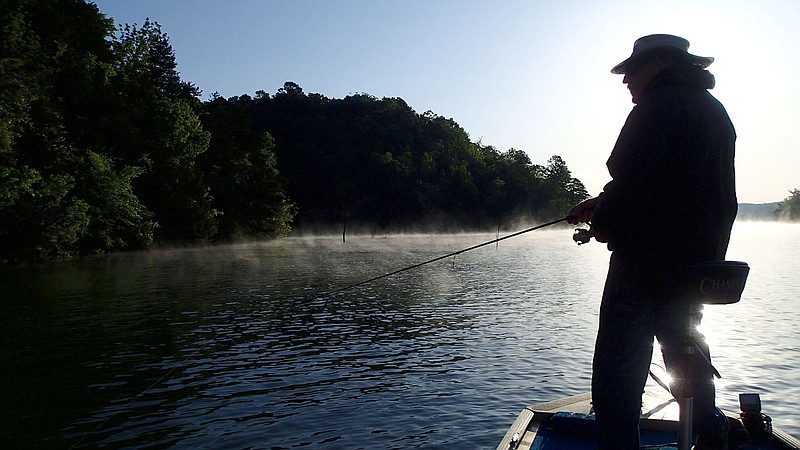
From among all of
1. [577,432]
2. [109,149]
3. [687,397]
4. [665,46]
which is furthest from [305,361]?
[109,149]

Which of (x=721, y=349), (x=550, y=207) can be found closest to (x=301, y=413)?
(x=721, y=349)

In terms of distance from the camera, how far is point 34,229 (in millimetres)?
45094

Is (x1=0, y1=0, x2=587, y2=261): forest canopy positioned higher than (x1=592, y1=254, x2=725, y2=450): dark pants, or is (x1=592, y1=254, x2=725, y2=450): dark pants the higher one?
(x1=0, y1=0, x2=587, y2=261): forest canopy

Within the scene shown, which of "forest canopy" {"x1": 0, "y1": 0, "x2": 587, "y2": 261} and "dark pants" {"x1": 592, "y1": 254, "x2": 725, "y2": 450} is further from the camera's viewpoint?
"forest canopy" {"x1": 0, "y1": 0, "x2": 587, "y2": 261}

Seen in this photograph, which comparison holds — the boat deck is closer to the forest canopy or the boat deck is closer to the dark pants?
the dark pants

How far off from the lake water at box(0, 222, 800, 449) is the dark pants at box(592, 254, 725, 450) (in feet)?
21.4

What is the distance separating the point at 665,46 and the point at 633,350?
7.07ft

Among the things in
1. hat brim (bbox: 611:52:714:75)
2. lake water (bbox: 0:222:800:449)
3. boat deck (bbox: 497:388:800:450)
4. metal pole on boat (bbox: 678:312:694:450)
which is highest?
hat brim (bbox: 611:52:714:75)

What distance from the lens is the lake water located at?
12.0m

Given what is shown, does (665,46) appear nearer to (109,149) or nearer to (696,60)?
(696,60)

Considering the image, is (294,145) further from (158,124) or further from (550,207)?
(158,124)

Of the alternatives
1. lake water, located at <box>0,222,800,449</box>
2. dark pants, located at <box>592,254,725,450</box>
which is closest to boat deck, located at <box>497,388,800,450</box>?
dark pants, located at <box>592,254,725,450</box>

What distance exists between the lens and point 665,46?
4.72 metres

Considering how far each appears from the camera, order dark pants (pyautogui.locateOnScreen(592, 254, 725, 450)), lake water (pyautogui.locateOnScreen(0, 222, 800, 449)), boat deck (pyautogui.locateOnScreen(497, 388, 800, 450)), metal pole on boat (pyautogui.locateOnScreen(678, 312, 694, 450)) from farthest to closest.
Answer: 1. lake water (pyautogui.locateOnScreen(0, 222, 800, 449))
2. boat deck (pyautogui.locateOnScreen(497, 388, 800, 450))
3. dark pants (pyautogui.locateOnScreen(592, 254, 725, 450))
4. metal pole on boat (pyautogui.locateOnScreen(678, 312, 694, 450))
